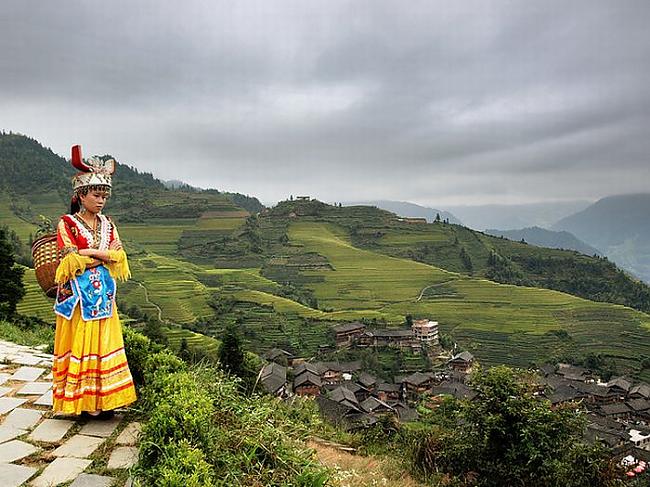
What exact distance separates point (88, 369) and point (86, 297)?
1.86ft

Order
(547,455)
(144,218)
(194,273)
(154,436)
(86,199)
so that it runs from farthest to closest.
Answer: (144,218)
(194,273)
(547,455)
(86,199)
(154,436)

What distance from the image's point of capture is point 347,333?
39.1 m

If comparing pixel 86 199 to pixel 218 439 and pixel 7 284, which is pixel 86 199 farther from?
pixel 7 284

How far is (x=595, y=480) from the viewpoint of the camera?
485 centimetres

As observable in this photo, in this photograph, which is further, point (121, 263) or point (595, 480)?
point (595, 480)

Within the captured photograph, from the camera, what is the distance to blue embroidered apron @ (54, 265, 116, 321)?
11.9 feet

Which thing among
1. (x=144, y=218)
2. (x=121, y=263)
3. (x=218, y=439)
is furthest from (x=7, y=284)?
(x=144, y=218)

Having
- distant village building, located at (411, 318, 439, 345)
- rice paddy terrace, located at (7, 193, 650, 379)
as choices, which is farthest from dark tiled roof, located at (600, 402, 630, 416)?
distant village building, located at (411, 318, 439, 345)

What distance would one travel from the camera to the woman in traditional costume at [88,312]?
11.6ft

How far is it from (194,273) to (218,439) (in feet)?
174

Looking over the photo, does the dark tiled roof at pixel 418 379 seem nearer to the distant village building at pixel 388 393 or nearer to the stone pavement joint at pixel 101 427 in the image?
the distant village building at pixel 388 393

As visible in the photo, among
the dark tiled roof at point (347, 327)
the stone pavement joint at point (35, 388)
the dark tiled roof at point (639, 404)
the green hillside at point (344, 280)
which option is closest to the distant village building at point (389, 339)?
the dark tiled roof at point (347, 327)

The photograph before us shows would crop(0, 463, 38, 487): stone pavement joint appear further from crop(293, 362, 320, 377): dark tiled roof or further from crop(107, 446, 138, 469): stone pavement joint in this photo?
crop(293, 362, 320, 377): dark tiled roof

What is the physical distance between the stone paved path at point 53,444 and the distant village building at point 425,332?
37.3 meters
